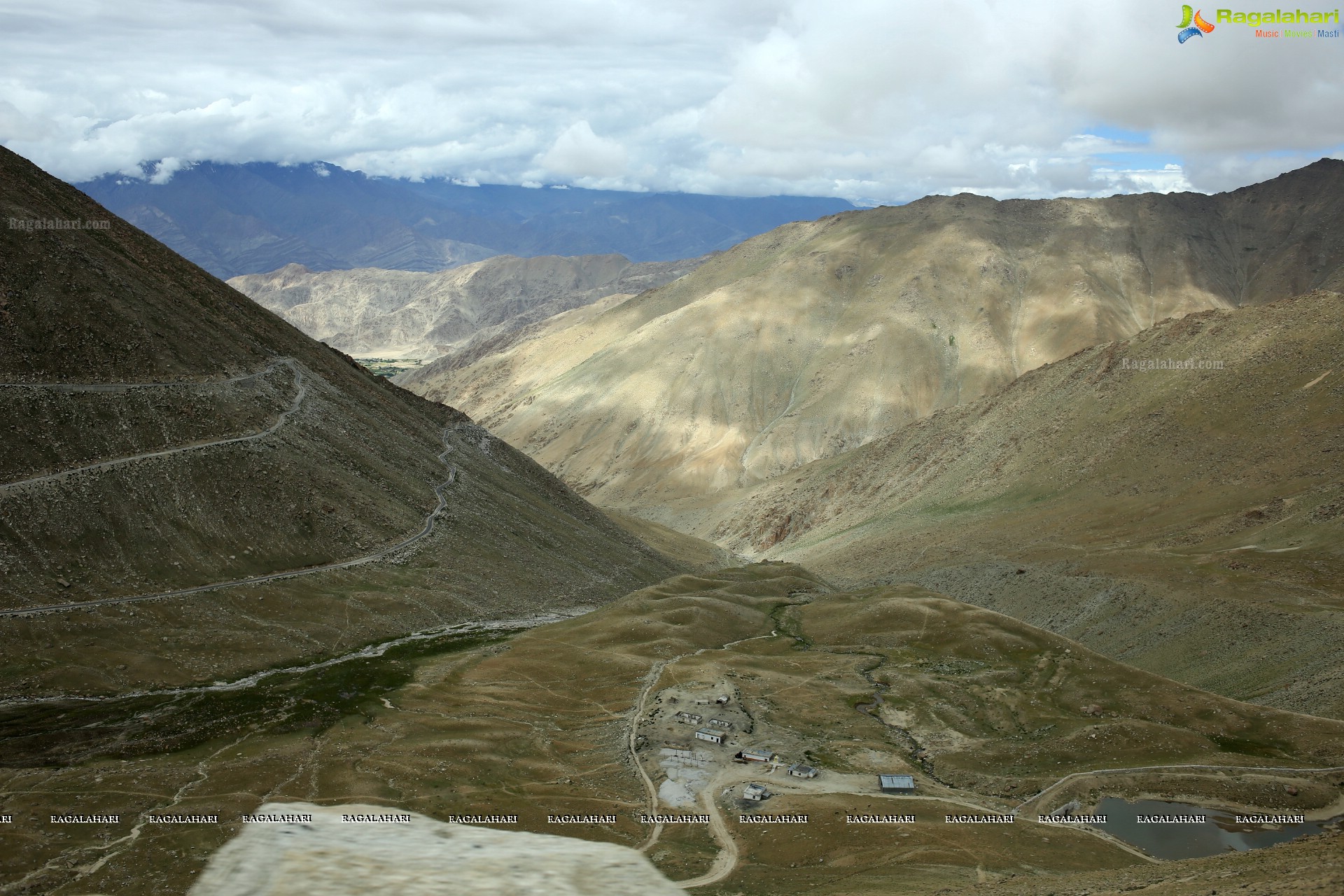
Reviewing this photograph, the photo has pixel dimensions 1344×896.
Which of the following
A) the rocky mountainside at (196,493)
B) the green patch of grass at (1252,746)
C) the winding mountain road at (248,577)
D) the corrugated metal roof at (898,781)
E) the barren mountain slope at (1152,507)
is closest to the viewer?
the corrugated metal roof at (898,781)

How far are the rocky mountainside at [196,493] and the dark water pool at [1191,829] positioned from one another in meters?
55.0

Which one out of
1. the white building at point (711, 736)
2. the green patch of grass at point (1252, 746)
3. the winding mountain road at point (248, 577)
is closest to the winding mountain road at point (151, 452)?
the winding mountain road at point (248, 577)

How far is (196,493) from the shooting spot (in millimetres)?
80000

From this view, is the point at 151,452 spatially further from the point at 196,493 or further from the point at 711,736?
the point at 711,736

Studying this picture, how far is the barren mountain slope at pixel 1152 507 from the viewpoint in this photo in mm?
76500

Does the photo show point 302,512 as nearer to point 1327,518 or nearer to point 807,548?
point 807,548

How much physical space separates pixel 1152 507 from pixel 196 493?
100 meters

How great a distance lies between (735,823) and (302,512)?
187 feet

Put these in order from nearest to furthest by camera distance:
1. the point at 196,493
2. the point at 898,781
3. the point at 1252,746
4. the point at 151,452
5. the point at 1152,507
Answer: the point at 898,781
the point at 1252,746
the point at 196,493
the point at 151,452
the point at 1152,507

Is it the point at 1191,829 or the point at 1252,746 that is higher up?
the point at 1252,746

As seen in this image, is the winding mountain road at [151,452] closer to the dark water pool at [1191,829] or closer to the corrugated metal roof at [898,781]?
the corrugated metal roof at [898,781]

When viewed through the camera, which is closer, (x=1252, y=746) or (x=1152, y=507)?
(x=1252, y=746)

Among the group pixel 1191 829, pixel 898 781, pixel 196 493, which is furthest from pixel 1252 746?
pixel 196 493

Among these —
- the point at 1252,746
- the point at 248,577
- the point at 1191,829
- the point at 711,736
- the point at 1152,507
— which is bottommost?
the point at 1191,829
